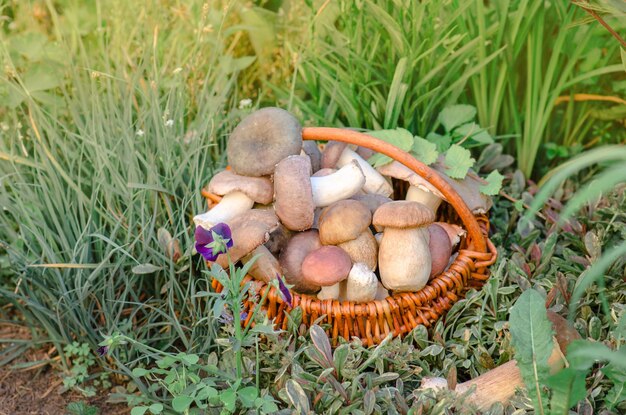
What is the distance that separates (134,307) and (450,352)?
1141 mm

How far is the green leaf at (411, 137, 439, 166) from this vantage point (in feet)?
7.89

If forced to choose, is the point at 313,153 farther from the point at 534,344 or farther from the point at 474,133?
the point at 534,344

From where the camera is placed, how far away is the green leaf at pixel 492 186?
94.2 inches

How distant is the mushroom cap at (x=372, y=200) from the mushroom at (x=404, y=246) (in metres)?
0.12

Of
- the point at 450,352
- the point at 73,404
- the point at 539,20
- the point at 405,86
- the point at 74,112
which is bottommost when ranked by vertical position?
the point at 73,404

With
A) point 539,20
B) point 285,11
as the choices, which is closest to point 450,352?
point 539,20

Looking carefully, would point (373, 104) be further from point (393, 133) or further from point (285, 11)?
point (285, 11)

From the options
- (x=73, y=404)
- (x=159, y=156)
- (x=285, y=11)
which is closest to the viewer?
(x=73, y=404)

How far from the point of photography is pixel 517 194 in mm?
2750

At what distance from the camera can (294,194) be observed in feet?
6.97

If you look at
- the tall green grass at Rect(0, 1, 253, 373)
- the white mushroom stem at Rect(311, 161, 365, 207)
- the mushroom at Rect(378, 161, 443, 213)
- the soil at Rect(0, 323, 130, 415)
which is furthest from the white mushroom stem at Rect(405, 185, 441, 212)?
the soil at Rect(0, 323, 130, 415)

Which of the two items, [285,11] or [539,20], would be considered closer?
[539,20]

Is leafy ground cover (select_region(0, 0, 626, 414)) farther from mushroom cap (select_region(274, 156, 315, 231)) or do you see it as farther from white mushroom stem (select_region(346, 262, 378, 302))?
mushroom cap (select_region(274, 156, 315, 231))

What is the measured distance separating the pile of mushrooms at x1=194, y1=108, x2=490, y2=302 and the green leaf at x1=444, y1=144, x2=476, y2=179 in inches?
1.8
